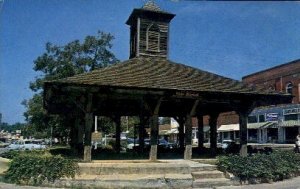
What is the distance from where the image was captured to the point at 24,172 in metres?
14.2

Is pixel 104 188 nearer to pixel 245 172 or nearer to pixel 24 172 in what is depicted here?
pixel 24 172

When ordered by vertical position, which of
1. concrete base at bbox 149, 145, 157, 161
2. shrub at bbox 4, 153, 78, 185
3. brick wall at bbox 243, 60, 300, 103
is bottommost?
shrub at bbox 4, 153, 78, 185

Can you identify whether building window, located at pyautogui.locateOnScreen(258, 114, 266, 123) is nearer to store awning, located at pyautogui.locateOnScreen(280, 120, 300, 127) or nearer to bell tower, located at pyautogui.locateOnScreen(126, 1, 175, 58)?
store awning, located at pyautogui.locateOnScreen(280, 120, 300, 127)

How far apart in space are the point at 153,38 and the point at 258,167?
1047cm

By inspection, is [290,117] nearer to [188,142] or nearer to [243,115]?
[243,115]

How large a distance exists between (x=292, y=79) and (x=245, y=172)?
37.9 metres

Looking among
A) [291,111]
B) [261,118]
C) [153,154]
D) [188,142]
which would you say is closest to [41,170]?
[153,154]

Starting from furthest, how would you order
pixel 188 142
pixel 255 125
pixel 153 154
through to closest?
pixel 255 125
pixel 188 142
pixel 153 154

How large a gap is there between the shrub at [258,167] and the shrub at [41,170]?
5.70m

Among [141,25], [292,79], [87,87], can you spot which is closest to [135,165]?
[87,87]

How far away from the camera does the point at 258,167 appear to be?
15.6 m

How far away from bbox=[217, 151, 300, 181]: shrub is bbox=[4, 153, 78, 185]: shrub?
18.7 feet

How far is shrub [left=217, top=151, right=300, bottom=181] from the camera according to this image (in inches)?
604

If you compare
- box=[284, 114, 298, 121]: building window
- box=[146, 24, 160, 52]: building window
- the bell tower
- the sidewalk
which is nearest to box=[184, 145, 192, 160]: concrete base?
the sidewalk
